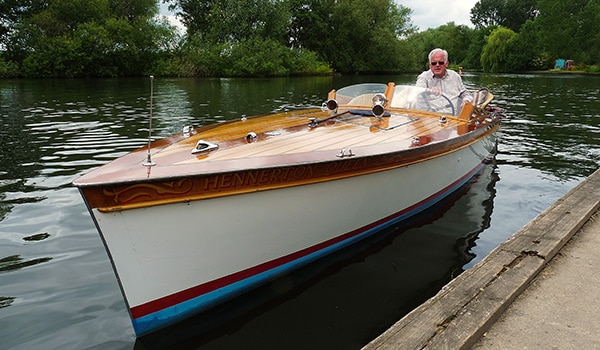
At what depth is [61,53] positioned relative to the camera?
120ft

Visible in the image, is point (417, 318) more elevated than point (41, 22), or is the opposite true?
point (41, 22)

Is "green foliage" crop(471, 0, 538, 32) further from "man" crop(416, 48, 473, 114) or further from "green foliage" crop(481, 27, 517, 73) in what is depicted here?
"man" crop(416, 48, 473, 114)

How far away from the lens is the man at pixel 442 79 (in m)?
6.80

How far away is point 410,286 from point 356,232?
0.76 meters

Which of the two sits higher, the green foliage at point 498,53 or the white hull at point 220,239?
the green foliage at point 498,53

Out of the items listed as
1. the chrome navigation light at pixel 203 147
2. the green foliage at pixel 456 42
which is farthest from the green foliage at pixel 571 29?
the chrome navigation light at pixel 203 147

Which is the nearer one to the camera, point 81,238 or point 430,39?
point 81,238

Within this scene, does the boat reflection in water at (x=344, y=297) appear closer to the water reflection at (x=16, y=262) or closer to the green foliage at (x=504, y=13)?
the water reflection at (x=16, y=262)

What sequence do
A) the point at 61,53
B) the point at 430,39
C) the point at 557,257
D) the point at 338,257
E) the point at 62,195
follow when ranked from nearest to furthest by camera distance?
the point at 557,257 < the point at 338,257 < the point at 62,195 < the point at 61,53 < the point at 430,39

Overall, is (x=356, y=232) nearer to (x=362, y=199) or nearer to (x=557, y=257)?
(x=362, y=199)

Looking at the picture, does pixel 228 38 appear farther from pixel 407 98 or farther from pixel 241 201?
pixel 241 201

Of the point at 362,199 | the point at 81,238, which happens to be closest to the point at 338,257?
the point at 362,199

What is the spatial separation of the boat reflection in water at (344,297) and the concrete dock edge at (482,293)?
810mm

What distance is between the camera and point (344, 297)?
3.78 m
